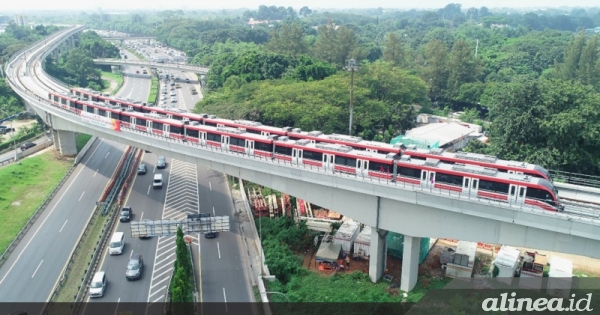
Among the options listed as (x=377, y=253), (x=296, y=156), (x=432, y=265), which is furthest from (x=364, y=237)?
(x=296, y=156)

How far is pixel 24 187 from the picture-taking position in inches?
2073

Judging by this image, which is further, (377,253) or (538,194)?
(377,253)

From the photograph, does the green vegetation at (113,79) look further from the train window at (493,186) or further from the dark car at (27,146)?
the train window at (493,186)

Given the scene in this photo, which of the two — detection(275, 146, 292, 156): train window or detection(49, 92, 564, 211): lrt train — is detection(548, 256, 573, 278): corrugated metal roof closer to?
detection(49, 92, 564, 211): lrt train

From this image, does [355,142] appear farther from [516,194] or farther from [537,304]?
[537,304]

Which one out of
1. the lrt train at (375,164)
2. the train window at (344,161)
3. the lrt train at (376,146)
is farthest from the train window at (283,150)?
the train window at (344,161)

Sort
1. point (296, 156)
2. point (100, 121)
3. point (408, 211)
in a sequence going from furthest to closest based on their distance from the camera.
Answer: point (100, 121)
point (296, 156)
point (408, 211)

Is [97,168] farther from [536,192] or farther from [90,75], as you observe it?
[90,75]

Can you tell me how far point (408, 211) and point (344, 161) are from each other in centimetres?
570

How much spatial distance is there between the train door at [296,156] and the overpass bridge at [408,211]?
0.72 meters

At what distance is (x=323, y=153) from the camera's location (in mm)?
34688

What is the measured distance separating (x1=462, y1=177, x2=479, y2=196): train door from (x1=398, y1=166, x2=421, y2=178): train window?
294cm

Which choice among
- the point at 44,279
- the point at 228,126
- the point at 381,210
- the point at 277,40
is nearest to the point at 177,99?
the point at 277,40

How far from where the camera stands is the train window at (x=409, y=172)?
31.3 m
